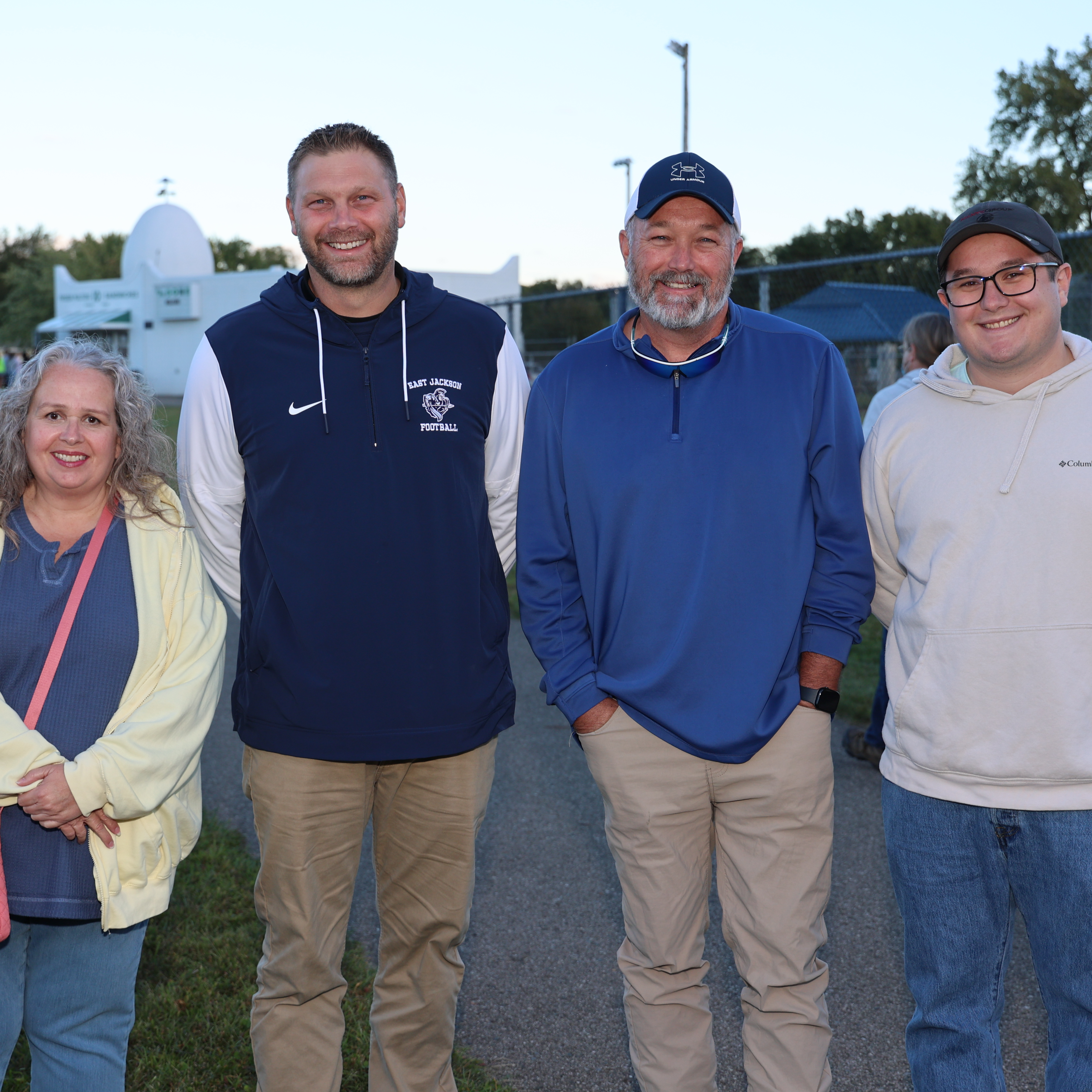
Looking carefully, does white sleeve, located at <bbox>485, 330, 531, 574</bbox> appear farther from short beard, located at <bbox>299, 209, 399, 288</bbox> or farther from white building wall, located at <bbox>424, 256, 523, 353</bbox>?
white building wall, located at <bbox>424, 256, 523, 353</bbox>

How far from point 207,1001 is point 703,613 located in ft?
7.14

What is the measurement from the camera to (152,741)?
245 cm

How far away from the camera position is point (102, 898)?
241 cm

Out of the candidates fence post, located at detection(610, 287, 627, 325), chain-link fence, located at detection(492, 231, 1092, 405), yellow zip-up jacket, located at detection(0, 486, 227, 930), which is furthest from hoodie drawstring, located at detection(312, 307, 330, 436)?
fence post, located at detection(610, 287, 627, 325)

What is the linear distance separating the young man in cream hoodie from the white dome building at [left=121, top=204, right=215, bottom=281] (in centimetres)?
6162

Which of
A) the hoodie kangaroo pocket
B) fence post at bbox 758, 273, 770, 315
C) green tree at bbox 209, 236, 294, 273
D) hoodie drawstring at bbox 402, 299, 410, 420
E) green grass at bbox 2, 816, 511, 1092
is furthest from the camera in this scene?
green tree at bbox 209, 236, 294, 273

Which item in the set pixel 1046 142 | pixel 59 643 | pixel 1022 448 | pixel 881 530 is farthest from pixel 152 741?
pixel 1046 142

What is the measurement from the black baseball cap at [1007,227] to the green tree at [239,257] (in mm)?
90031

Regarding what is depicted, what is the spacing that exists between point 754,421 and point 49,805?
1.80 meters

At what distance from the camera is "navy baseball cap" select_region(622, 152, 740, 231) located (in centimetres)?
279

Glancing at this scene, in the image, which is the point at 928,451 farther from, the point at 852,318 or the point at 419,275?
the point at 852,318

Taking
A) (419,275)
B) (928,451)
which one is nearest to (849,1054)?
(928,451)

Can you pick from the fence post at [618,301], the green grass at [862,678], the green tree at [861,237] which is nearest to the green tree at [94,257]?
the green tree at [861,237]

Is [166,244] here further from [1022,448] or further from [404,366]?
[1022,448]
